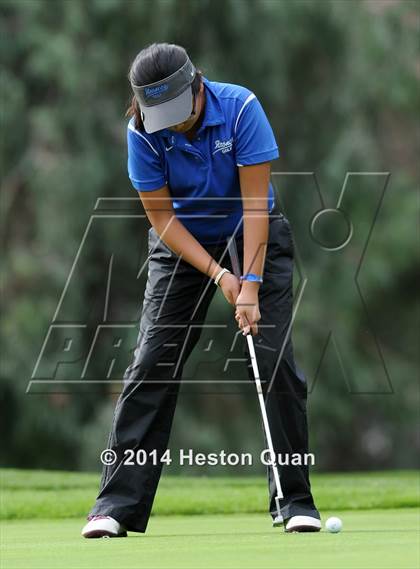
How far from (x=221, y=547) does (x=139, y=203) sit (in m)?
12.8

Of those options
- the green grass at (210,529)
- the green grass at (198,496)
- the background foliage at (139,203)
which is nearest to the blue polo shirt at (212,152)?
the green grass at (210,529)

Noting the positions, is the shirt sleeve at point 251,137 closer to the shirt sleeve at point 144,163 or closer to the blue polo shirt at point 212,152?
the blue polo shirt at point 212,152

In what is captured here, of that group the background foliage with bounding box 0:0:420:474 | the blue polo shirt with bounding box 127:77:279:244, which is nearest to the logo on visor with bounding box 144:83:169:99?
the blue polo shirt with bounding box 127:77:279:244

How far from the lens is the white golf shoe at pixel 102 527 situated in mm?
5047

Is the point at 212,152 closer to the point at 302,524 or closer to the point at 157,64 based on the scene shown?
the point at 157,64

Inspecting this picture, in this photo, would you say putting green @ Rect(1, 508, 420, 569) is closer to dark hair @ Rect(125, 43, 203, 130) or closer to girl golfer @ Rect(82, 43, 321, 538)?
girl golfer @ Rect(82, 43, 321, 538)

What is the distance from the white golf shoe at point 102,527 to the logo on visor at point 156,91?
154 centimetres

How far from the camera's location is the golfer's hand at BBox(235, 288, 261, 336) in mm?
5211

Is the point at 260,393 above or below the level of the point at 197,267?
below

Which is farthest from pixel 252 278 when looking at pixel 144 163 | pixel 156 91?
pixel 156 91

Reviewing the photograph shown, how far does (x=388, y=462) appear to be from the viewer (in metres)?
21.9

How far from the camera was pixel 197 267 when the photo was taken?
5223mm

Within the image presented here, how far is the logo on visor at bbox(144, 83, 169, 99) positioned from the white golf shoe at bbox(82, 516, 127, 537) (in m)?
1.54

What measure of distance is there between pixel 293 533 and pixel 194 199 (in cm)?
131
